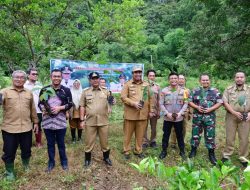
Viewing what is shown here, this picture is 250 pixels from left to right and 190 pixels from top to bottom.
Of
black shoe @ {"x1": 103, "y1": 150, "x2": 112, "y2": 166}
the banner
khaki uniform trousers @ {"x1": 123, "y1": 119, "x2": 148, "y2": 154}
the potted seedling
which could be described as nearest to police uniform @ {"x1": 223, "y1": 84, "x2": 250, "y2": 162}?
khaki uniform trousers @ {"x1": 123, "y1": 119, "x2": 148, "y2": 154}

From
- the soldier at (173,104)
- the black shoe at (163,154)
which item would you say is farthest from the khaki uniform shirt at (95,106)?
the black shoe at (163,154)

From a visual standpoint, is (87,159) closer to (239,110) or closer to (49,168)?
(49,168)

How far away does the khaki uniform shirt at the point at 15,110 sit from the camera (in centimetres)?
450

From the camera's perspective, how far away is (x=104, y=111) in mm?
5082

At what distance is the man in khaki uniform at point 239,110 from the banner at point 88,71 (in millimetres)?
2458

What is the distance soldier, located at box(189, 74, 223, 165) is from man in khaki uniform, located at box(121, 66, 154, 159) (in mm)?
805

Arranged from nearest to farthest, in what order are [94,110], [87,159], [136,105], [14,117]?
[14,117] < [94,110] < [87,159] < [136,105]

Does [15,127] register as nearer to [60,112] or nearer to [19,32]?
[60,112]

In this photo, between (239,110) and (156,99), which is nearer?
(239,110)

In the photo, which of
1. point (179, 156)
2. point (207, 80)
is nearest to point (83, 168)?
point (179, 156)

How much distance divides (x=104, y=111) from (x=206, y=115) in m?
1.80

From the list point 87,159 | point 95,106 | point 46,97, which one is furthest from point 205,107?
point 46,97

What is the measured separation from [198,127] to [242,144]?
2.71ft

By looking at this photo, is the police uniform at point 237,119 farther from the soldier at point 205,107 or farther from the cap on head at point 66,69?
the cap on head at point 66,69
